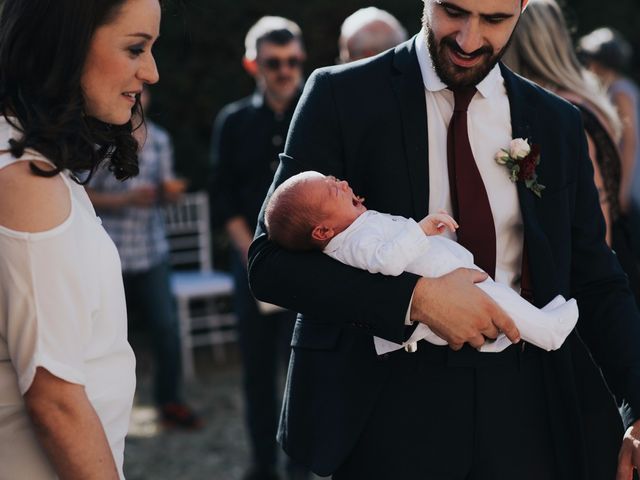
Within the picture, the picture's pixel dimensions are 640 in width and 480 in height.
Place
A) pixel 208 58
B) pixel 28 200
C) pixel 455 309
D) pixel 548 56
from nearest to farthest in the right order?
pixel 28 200
pixel 455 309
pixel 548 56
pixel 208 58

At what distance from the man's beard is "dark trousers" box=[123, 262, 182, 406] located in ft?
13.3

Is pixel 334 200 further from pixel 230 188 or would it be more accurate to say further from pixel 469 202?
pixel 230 188

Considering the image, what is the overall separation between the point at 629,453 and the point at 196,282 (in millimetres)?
5490

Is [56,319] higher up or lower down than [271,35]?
lower down

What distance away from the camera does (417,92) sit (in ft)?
8.55

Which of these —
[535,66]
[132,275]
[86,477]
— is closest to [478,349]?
[86,477]

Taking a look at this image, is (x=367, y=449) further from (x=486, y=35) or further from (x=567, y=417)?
(x=486, y=35)

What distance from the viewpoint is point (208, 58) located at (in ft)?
28.4

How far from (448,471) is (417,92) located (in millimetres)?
968

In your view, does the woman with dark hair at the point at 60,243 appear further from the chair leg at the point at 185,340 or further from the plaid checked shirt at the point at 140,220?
the chair leg at the point at 185,340

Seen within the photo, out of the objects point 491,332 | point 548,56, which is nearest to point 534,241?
point 491,332

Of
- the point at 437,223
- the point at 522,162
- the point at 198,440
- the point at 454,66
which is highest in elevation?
the point at 454,66

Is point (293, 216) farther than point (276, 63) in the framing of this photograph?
No

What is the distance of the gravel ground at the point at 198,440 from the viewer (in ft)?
19.0
